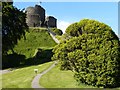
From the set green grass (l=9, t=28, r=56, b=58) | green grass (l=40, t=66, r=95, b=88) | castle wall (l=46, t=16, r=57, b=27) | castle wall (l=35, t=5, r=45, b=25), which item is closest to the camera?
green grass (l=40, t=66, r=95, b=88)

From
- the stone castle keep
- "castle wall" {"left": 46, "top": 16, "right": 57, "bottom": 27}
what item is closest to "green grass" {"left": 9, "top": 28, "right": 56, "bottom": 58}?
the stone castle keep

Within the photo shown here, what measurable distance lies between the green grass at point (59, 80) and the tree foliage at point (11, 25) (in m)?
17.0

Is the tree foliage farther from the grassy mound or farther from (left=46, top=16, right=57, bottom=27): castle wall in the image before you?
(left=46, top=16, right=57, bottom=27): castle wall

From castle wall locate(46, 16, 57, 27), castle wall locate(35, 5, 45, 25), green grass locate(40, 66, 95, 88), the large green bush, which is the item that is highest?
castle wall locate(35, 5, 45, 25)

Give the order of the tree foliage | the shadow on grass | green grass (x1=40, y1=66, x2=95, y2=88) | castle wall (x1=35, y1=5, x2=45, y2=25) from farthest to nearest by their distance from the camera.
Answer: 1. castle wall (x1=35, y1=5, x2=45, y2=25)
2. the shadow on grass
3. the tree foliage
4. green grass (x1=40, y1=66, x2=95, y2=88)

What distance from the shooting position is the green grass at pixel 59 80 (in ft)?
103

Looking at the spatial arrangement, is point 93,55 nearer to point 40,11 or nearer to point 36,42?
point 36,42

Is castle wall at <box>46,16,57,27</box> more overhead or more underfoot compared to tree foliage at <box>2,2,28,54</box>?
more overhead

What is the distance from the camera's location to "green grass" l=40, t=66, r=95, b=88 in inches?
1236

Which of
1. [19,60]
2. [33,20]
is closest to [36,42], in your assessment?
[19,60]

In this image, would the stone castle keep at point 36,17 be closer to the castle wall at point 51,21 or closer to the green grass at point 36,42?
the castle wall at point 51,21

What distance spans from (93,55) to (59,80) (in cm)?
569

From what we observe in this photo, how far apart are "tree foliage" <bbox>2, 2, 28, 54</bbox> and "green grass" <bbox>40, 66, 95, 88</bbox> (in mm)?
17004

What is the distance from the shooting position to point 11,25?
187 ft
